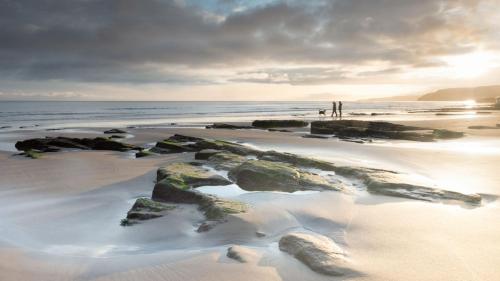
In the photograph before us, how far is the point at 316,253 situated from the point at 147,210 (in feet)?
9.90

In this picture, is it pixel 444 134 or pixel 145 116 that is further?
pixel 145 116

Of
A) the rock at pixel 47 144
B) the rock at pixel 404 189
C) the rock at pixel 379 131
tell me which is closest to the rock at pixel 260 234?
the rock at pixel 404 189

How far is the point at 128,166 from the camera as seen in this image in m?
11.3

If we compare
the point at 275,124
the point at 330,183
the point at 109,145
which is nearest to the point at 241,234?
the point at 330,183

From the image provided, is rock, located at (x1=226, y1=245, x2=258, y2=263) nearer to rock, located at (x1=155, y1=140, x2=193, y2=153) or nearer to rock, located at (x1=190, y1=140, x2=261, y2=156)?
rock, located at (x1=190, y1=140, x2=261, y2=156)

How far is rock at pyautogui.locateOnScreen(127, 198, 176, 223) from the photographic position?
579 centimetres

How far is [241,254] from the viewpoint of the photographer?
426 cm

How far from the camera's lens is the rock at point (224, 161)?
397 inches

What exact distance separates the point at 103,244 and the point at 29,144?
13.9 meters

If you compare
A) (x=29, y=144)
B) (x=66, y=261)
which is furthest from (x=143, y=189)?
(x=29, y=144)

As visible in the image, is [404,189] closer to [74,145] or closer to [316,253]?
[316,253]

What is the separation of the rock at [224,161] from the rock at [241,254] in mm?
5489

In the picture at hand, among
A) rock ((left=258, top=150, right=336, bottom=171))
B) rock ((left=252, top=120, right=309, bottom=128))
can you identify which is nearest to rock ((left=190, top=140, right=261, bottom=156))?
rock ((left=258, top=150, right=336, bottom=171))

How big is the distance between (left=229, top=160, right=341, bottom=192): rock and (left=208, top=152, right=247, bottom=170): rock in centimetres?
170
